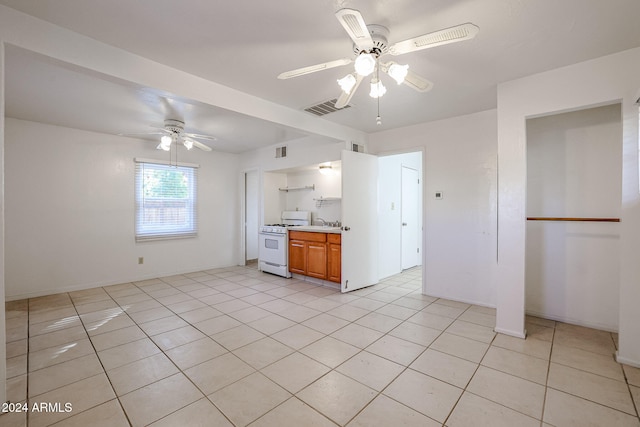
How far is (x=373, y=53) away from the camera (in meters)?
1.88

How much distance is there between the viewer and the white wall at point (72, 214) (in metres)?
3.82

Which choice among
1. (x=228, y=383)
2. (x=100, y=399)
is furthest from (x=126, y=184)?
(x=228, y=383)

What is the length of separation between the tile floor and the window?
69.2 inches

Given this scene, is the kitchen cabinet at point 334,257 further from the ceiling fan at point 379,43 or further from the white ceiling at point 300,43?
the ceiling fan at point 379,43

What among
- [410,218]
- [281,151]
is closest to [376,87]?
[281,151]

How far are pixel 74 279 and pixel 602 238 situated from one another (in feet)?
22.4

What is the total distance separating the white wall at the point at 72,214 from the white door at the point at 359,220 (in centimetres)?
332

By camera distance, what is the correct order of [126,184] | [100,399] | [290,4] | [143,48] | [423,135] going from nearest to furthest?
[290,4] → [100,399] → [143,48] → [423,135] → [126,184]

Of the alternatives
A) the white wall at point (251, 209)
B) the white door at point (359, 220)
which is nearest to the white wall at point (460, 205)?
the white door at point (359, 220)

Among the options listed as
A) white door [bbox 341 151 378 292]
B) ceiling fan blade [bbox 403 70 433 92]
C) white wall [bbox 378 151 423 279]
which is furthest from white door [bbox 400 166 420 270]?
ceiling fan blade [bbox 403 70 433 92]

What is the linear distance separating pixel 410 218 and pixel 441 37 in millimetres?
4416

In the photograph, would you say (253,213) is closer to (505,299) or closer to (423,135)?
(423,135)

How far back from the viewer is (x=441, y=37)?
152cm

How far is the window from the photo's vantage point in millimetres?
4891
